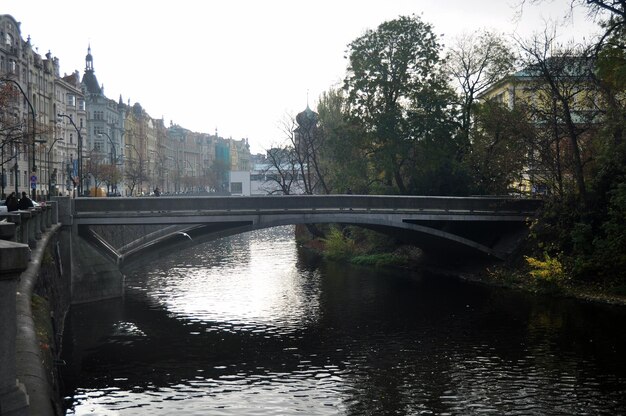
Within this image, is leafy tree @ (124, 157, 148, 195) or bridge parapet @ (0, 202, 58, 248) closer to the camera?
bridge parapet @ (0, 202, 58, 248)

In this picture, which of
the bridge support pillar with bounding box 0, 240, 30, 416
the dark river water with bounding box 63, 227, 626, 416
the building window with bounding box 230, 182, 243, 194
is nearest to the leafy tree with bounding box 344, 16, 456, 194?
the dark river water with bounding box 63, 227, 626, 416

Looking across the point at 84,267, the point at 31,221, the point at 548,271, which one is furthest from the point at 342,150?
the point at 31,221

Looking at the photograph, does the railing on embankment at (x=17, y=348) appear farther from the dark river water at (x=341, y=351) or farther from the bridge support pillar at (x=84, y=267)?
the bridge support pillar at (x=84, y=267)

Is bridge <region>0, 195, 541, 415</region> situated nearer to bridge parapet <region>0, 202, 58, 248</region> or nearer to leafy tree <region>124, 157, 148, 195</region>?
bridge parapet <region>0, 202, 58, 248</region>

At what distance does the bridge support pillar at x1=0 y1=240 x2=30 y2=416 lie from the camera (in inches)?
293

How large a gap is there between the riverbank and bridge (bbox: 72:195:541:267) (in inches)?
52.9

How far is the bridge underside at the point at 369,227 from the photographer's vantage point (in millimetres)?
39625

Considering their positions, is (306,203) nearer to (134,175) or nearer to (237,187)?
(134,175)

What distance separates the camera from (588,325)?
30.5m

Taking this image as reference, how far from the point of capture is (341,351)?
89.0ft

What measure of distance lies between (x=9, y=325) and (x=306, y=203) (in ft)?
110

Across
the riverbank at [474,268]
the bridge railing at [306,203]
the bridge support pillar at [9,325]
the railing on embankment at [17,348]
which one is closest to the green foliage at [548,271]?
the riverbank at [474,268]

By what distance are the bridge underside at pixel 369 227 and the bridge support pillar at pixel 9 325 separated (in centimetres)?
3054

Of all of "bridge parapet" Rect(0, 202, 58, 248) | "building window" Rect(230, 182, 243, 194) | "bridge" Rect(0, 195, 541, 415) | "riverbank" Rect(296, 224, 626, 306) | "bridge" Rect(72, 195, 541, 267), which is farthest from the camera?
"building window" Rect(230, 182, 243, 194)
